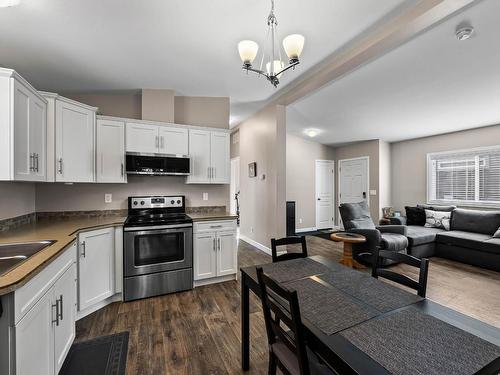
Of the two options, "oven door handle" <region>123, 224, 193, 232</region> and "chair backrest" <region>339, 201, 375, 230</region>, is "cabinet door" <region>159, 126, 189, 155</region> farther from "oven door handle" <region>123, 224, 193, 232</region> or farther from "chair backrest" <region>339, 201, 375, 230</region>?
"chair backrest" <region>339, 201, 375, 230</region>

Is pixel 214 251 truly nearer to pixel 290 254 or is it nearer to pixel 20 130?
pixel 290 254

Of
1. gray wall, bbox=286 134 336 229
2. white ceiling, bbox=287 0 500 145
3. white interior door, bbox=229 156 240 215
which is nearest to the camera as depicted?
white ceiling, bbox=287 0 500 145

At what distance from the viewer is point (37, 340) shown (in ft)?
4.42

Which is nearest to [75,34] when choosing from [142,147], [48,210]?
[142,147]

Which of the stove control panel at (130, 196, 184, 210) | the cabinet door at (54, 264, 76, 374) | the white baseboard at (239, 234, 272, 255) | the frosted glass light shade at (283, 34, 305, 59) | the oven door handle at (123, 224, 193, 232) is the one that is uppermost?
A: the frosted glass light shade at (283, 34, 305, 59)

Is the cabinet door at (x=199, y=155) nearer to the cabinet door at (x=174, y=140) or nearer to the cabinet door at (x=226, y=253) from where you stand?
the cabinet door at (x=174, y=140)

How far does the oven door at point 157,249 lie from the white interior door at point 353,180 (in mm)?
5275

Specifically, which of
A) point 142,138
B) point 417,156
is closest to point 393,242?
point 417,156

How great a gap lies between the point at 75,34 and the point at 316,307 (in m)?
3.06

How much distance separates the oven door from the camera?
277 cm

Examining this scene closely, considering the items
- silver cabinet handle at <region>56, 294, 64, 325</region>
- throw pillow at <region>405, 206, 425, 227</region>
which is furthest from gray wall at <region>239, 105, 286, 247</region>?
silver cabinet handle at <region>56, 294, 64, 325</region>

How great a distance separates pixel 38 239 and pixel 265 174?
3586 millimetres

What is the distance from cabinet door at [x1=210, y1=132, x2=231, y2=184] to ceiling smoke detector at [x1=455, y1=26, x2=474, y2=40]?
2.85 metres

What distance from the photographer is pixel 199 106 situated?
156 inches
